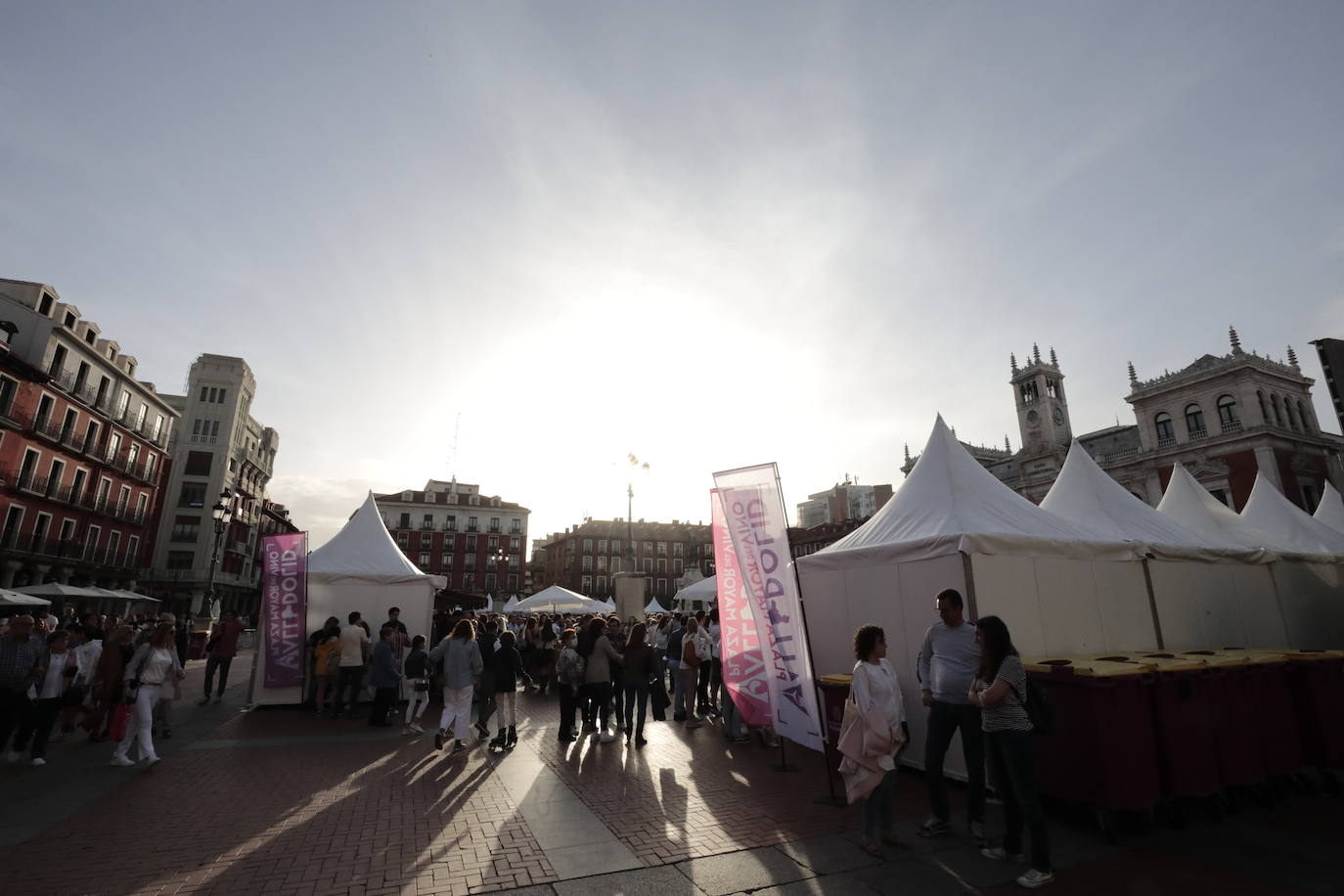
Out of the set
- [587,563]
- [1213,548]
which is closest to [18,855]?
[1213,548]

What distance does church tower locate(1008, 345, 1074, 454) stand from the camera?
52062mm

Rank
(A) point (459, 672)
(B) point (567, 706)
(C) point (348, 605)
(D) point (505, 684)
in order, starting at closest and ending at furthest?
(A) point (459, 672), (D) point (505, 684), (B) point (567, 706), (C) point (348, 605)

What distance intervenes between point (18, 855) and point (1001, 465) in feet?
198

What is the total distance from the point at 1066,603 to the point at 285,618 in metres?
13.2

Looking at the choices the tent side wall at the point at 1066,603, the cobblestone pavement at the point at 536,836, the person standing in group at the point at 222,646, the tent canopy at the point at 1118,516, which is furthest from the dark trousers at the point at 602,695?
the person standing in group at the point at 222,646

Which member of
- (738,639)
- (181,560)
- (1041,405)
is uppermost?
(1041,405)

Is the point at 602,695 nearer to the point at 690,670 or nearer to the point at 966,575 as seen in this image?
the point at 690,670

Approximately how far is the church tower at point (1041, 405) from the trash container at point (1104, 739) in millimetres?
52411

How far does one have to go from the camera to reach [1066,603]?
24.7 feet

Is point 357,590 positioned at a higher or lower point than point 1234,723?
higher

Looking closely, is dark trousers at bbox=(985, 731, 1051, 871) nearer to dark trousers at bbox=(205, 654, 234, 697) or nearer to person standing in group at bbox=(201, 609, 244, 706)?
person standing in group at bbox=(201, 609, 244, 706)

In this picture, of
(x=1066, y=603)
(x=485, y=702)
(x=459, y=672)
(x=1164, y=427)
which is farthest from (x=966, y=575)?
(x=1164, y=427)

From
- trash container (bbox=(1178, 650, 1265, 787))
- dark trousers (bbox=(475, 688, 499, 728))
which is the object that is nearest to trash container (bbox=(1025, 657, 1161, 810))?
trash container (bbox=(1178, 650, 1265, 787))

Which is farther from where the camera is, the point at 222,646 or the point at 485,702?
the point at 222,646
